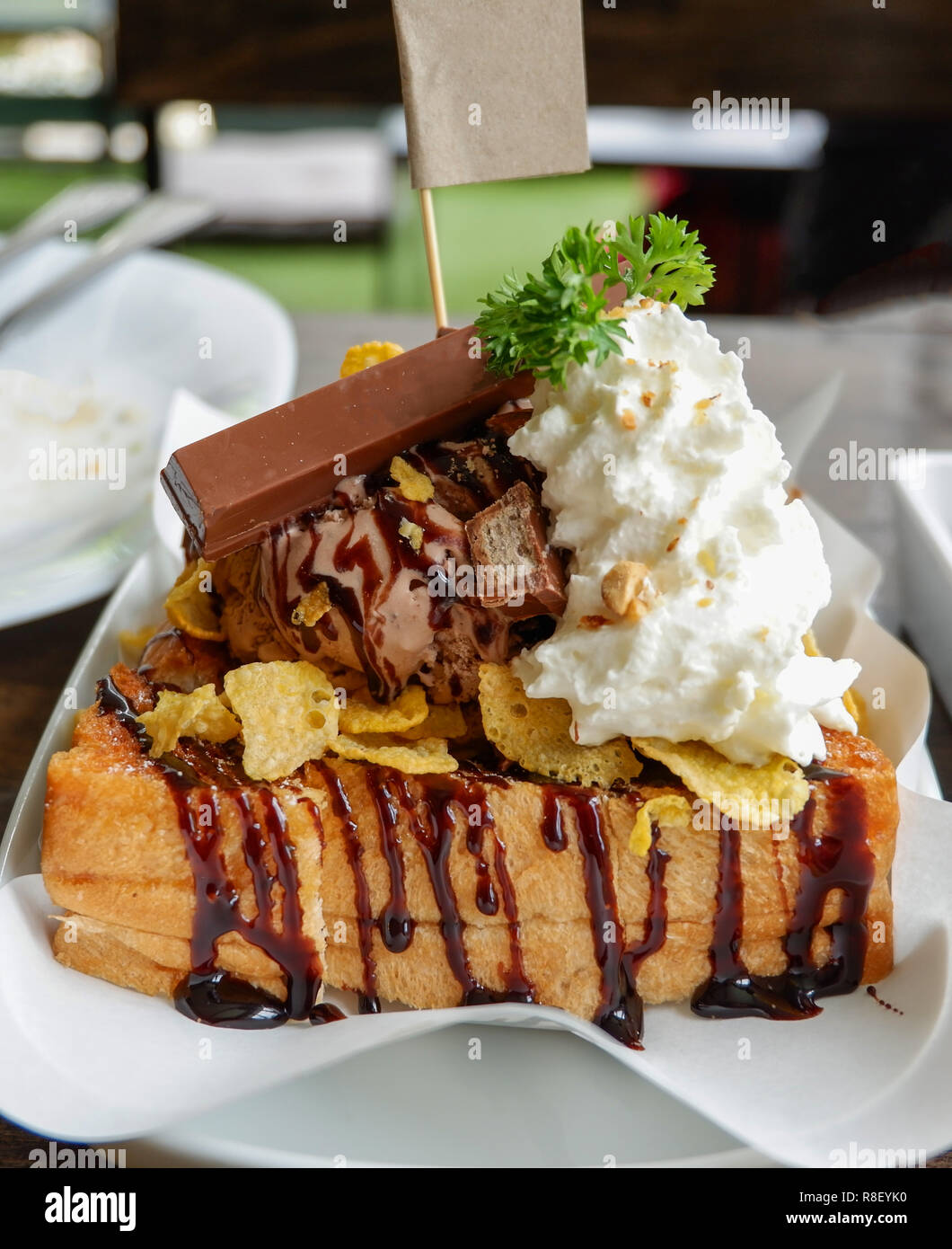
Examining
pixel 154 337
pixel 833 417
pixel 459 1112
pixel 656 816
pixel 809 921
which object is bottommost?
pixel 459 1112

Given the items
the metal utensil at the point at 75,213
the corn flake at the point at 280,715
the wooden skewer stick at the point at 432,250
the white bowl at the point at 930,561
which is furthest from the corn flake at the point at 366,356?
the metal utensil at the point at 75,213

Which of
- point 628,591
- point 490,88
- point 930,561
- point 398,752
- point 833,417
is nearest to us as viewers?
point 628,591

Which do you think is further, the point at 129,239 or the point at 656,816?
the point at 129,239

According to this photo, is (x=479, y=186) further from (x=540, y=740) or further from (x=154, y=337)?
(x=540, y=740)

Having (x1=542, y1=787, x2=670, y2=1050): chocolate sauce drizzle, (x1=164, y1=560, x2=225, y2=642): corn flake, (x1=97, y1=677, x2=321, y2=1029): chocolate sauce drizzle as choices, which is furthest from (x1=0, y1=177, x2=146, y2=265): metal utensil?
(x1=542, y1=787, x2=670, y2=1050): chocolate sauce drizzle

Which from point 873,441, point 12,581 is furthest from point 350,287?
point 12,581

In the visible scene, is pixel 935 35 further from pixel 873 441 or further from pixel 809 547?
pixel 809 547

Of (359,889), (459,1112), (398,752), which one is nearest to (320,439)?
(398,752)

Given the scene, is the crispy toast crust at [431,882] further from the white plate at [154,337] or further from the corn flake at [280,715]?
the white plate at [154,337]
